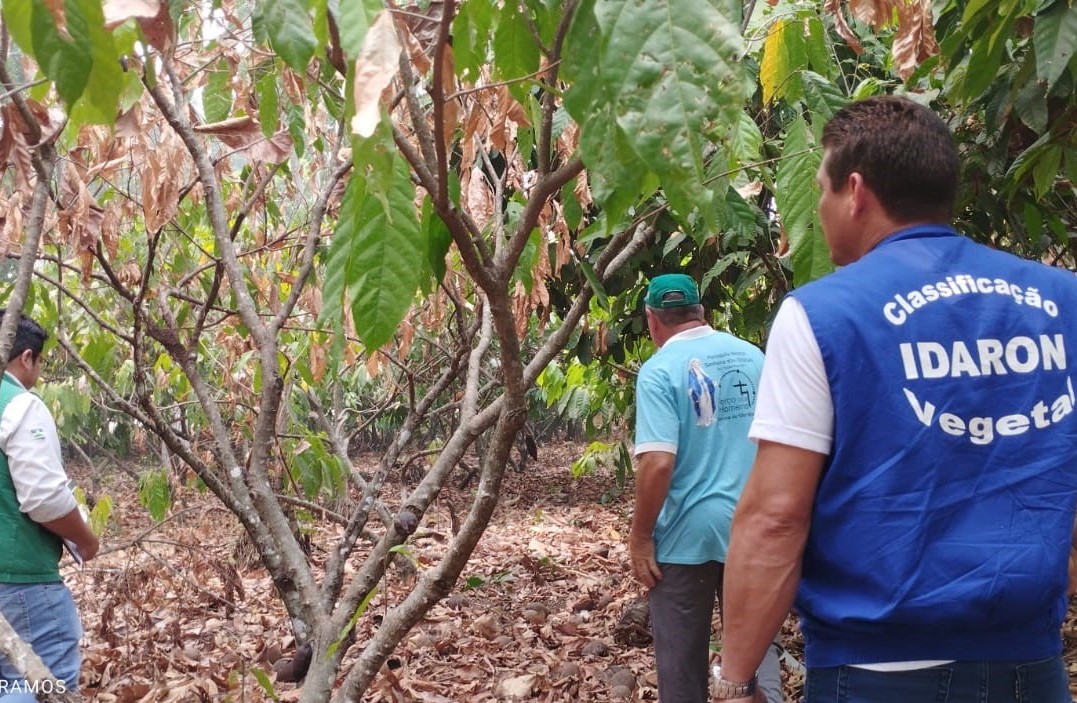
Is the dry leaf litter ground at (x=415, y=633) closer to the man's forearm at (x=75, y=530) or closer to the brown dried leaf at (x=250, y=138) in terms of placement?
the man's forearm at (x=75, y=530)

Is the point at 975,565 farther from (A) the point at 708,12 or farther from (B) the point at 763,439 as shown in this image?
(A) the point at 708,12

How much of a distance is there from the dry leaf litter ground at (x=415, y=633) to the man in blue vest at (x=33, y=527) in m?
0.37

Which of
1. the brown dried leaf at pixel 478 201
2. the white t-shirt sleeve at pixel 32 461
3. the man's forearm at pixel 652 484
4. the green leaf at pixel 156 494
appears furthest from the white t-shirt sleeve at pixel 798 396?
the green leaf at pixel 156 494

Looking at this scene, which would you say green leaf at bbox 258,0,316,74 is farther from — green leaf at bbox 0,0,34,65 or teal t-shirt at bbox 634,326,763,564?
teal t-shirt at bbox 634,326,763,564

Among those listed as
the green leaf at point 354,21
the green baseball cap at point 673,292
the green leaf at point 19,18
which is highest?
the green leaf at point 19,18

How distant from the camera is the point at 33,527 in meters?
2.20

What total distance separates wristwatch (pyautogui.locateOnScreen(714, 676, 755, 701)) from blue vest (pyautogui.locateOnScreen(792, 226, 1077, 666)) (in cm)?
11

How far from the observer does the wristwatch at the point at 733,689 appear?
130 centimetres

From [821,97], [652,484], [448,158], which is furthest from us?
[652,484]

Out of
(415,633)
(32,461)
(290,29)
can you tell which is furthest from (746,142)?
(415,633)

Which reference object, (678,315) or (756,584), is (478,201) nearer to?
(678,315)

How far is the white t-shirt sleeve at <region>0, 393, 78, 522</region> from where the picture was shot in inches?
83.8

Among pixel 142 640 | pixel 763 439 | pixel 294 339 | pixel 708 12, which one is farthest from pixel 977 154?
pixel 142 640

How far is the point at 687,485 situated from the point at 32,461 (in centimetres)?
162
